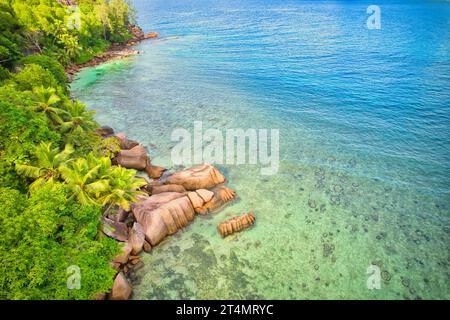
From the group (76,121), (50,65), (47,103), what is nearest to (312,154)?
(76,121)

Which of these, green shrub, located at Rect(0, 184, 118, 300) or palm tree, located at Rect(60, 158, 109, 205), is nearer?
green shrub, located at Rect(0, 184, 118, 300)

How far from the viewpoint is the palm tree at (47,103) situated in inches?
1045

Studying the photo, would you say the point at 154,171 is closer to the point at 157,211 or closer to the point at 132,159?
the point at 132,159

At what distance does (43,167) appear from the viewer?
1923cm

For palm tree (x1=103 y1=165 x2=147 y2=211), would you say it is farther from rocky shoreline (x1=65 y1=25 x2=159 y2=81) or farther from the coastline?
rocky shoreline (x1=65 y1=25 x2=159 y2=81)

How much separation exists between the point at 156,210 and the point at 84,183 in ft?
19.0

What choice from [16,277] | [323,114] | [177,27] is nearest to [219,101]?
[323,114]

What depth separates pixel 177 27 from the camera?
113 meters

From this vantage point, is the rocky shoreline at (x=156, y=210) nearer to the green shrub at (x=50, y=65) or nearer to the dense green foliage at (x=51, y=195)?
the dense green foliage at (x=51, y=195)

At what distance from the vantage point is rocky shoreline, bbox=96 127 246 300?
19.7 meters

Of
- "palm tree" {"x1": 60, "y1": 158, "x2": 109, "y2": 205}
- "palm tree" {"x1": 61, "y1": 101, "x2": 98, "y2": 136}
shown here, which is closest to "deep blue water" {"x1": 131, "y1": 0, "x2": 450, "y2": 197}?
"palm tree" {"x1": 61, "y1": 101, "x2": 98, "y2": 136}

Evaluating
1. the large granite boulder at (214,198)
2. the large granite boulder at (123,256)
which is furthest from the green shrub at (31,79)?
the large granite boulder at (214,198)

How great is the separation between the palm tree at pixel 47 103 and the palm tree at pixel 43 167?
808 centimetres

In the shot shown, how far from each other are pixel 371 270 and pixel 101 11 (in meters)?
92.5
